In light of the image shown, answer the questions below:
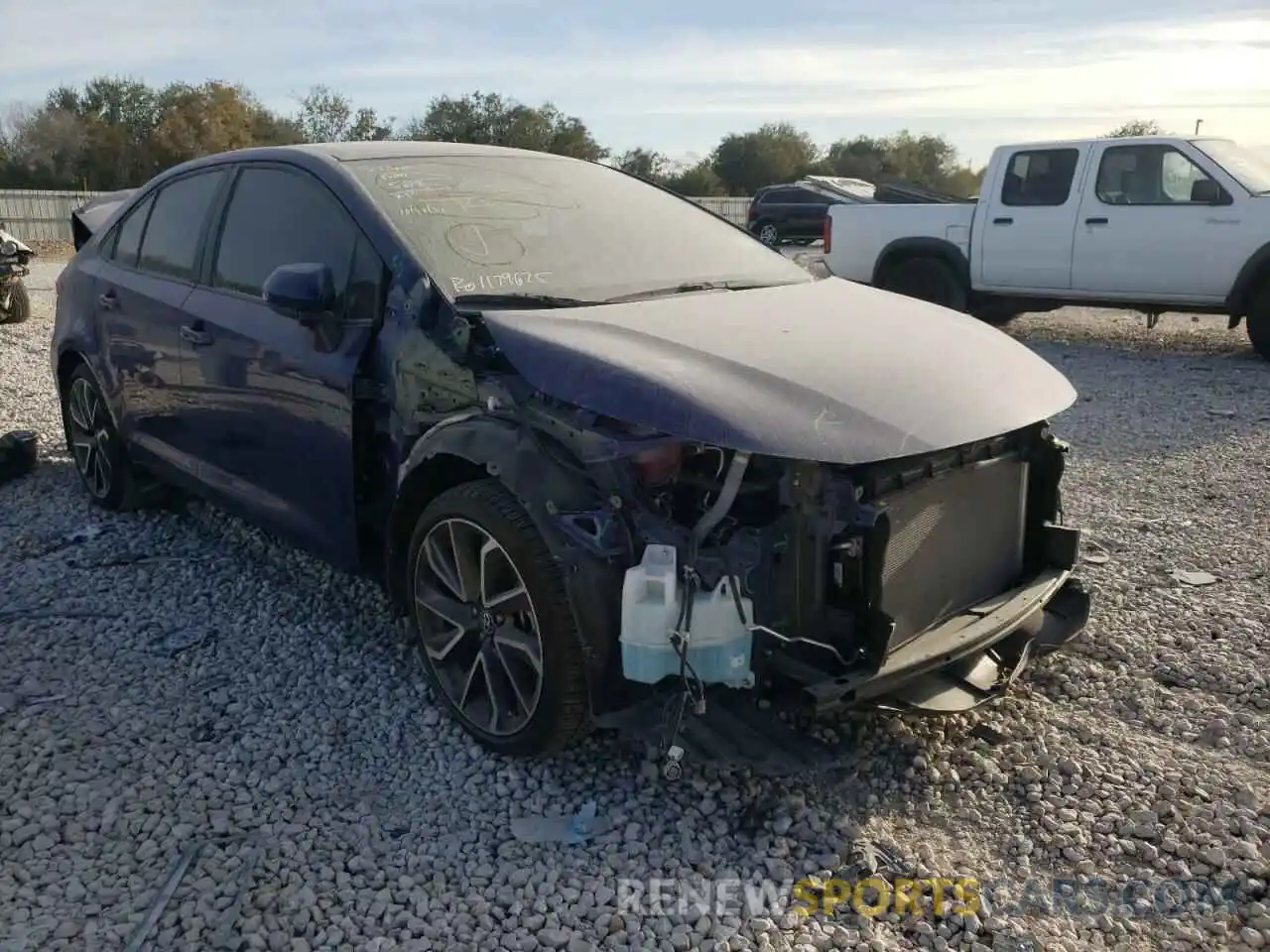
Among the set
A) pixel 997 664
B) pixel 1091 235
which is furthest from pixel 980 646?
pixel 1091 235

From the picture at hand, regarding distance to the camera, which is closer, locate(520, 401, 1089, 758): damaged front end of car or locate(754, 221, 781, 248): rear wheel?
locate(520, 401, 1089, 758): damaged front end of car

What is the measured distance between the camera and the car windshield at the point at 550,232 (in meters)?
3.62

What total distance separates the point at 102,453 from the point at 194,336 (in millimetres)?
1590

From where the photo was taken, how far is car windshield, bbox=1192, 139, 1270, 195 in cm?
960

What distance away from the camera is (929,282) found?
11.4 meters

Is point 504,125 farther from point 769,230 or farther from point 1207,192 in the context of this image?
point 1207,192

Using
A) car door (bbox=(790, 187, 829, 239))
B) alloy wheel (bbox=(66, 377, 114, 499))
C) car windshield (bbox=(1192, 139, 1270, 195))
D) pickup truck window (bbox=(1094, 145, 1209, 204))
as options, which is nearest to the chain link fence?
car door (bbox=(790, 187, 829, 239))

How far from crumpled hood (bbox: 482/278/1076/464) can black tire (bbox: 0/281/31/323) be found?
10.8 m

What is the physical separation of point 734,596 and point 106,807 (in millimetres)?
1872

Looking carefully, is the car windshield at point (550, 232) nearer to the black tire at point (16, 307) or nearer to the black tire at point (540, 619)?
the black tire at point (540, 619)

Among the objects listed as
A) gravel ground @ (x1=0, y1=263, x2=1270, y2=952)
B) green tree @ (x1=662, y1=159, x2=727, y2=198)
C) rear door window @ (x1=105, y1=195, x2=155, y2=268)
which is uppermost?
green tree @ (x1=662, y1=159, x2=727, y2=198)

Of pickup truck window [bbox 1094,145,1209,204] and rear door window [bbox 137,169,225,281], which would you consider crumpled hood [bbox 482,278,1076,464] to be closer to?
rear door window [bbox 137,169,225,281]

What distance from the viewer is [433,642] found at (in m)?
3.52

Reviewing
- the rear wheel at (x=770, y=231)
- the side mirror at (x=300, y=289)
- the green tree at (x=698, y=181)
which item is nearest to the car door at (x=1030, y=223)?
the side mirror at (x=300, y=289)
